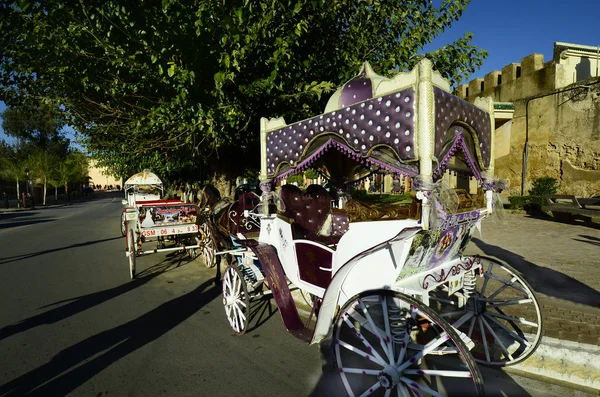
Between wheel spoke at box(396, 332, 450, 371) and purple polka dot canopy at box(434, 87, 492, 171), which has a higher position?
purple polka dot canopy at box(434, 87, 492, 171)

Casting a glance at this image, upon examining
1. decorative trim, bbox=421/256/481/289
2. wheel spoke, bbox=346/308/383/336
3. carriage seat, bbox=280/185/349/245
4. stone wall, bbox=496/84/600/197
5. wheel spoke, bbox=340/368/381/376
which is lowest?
wheel spoke, bbox=340/368/381/376

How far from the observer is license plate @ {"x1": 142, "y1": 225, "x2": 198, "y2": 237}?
275 inches

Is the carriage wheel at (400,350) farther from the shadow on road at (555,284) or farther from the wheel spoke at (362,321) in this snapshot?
the shadow on road at (555,284)

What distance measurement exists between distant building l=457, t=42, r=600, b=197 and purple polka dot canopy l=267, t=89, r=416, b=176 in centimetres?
1285

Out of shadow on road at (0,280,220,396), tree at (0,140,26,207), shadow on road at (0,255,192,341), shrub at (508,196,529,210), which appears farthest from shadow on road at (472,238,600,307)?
tree at (0,140,26,207)

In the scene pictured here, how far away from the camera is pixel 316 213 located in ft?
17.8

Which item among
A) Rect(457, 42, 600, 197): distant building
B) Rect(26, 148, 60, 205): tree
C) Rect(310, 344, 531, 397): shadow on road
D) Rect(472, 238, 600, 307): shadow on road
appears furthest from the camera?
Rect(26, 148, 60, 205): tree

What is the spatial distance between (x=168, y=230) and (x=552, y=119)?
17.0m

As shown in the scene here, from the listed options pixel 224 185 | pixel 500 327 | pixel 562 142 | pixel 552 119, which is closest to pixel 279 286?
pixel 500 327

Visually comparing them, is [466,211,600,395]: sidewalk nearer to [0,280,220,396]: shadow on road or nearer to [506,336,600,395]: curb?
[506,336,600,395]: curb

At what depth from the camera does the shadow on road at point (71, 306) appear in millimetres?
4531

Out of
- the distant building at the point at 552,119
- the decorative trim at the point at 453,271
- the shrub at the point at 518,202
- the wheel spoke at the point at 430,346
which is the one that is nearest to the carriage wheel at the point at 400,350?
the wheel spoke at the point at 430,346

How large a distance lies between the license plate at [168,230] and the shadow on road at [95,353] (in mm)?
2082

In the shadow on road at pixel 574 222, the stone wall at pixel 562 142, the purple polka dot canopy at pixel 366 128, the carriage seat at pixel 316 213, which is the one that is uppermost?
the stone wall at pixel 562 142
